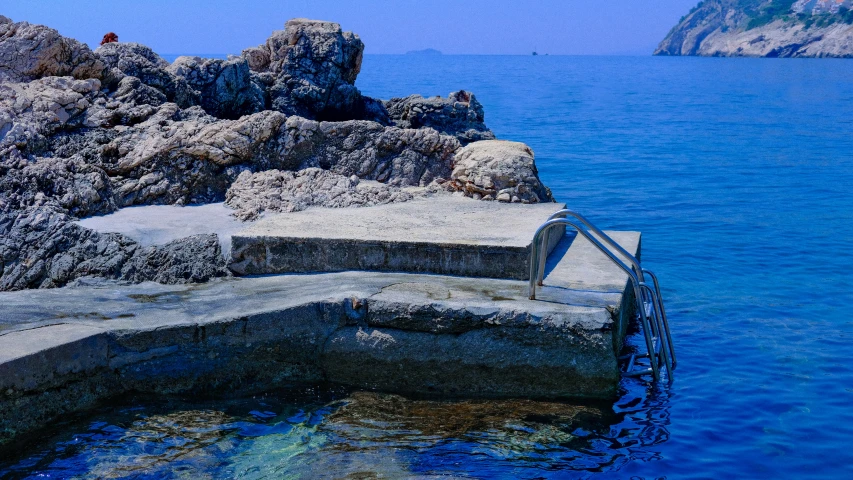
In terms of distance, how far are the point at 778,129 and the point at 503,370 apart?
25.9m

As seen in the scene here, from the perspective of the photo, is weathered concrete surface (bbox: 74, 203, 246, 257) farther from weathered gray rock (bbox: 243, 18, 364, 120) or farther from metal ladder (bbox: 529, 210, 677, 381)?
weathered gray rock (bbox: 243, 18, 364, 120)

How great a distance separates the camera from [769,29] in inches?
5172

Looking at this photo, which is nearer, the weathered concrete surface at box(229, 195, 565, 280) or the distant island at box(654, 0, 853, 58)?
the weathered concrete surface at box(229, 195, 565, 280)

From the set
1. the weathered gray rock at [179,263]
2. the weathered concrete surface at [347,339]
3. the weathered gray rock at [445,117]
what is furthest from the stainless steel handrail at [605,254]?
the weathered gray rock at [445,117]

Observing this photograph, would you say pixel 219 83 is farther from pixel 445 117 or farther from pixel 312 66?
pixel 445 117

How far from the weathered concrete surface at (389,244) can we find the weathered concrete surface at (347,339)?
283 mm

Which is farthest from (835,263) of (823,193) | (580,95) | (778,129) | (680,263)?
(580,95)

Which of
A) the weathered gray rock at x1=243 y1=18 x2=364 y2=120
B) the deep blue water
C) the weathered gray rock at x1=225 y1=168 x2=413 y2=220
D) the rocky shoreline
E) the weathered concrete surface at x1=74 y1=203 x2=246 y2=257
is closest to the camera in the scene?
the deep blue water

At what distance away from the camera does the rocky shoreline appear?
6398mm

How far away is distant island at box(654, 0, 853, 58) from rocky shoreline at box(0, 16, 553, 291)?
118433 mm

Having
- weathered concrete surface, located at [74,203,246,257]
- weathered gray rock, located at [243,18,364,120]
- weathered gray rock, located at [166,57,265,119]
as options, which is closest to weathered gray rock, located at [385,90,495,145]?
weathered gray rock, located at [243,18,364,120]

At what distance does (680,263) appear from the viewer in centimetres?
1093

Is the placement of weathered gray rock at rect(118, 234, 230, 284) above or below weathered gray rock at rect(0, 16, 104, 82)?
below

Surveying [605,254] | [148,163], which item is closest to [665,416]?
[605,254]
